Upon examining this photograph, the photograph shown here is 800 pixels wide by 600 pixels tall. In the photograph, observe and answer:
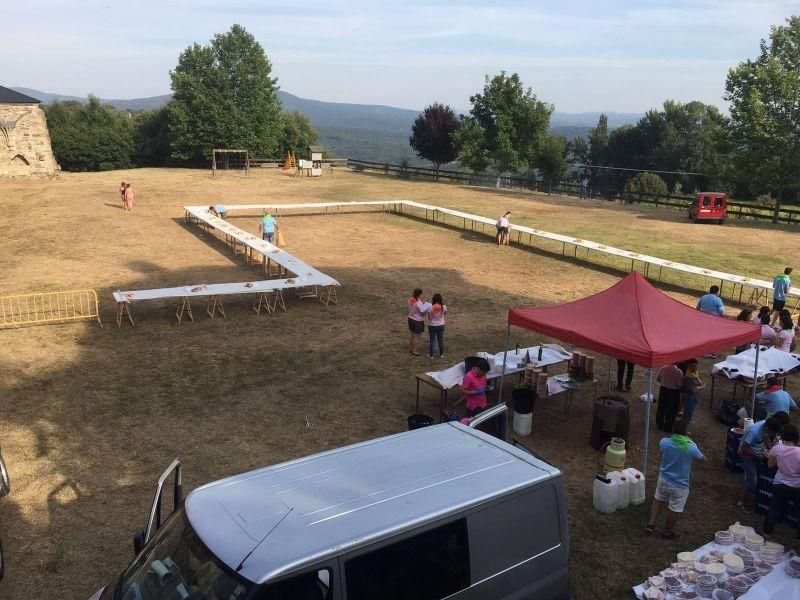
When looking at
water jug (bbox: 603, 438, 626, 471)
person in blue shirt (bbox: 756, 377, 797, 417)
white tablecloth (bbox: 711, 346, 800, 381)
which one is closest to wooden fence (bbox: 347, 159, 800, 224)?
white tablecloth (bbox: 711, 346, 800, 381)

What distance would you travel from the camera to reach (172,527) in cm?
475

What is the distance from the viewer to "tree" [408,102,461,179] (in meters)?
57.8

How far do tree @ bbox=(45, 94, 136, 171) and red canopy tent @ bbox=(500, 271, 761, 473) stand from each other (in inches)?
2243

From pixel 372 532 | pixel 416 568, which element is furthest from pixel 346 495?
pixel 416 568

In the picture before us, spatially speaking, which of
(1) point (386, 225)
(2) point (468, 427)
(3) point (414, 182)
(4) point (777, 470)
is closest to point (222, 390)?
(2) point (468, 427)

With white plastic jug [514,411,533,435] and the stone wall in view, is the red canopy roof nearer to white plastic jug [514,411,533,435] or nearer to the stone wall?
white plastic jug [514,411,533,435]

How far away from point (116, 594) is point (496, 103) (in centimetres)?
4424

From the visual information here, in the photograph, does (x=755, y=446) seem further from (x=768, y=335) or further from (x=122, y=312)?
(x=122, y=312)

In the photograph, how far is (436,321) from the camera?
12.7 metres

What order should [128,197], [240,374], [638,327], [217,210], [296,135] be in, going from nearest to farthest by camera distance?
[638,327] → [240,374] → [217,210] → [128,197] → [296,135]

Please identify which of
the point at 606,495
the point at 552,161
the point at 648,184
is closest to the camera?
the point at 606,495

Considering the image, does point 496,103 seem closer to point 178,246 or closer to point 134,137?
point 178,246

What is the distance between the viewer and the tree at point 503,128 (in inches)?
1764

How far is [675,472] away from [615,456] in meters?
1.17
